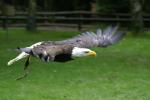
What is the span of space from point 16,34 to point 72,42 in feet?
45.1

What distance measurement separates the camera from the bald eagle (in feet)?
22.4

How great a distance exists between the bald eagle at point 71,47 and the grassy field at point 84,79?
1212 millimetres

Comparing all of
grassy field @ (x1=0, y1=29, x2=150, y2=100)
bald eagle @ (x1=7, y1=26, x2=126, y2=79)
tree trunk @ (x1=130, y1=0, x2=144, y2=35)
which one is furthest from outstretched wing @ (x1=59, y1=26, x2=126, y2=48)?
tree trunk @ (x1=130, y1=0, x2=144, y2=35)

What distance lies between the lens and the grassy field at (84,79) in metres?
8.77

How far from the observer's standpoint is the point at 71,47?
7.12 m

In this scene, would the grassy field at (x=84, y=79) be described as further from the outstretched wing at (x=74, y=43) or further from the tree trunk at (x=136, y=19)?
the tree trunk at (x=136, y=19)

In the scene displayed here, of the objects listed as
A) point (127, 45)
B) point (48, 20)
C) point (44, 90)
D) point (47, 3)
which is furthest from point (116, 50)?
point (47, 3)

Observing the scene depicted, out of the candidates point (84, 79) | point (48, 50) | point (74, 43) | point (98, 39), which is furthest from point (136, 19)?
point (48, 50)

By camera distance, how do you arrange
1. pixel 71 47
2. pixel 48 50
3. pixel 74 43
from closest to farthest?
1. pixel 48 50
2. pixel 71 47
3. pixel 74 43

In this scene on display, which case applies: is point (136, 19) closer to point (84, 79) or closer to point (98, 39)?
point (84, 79)

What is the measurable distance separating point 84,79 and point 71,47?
327 cm

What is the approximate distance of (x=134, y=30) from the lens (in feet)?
67.4

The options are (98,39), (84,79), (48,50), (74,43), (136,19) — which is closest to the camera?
(48,50)

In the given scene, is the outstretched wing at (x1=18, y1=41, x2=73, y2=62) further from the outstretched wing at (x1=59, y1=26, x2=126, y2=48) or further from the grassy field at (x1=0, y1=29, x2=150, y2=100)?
the grassy field at (x1=0, y1=29, x2=150, y2=100)
